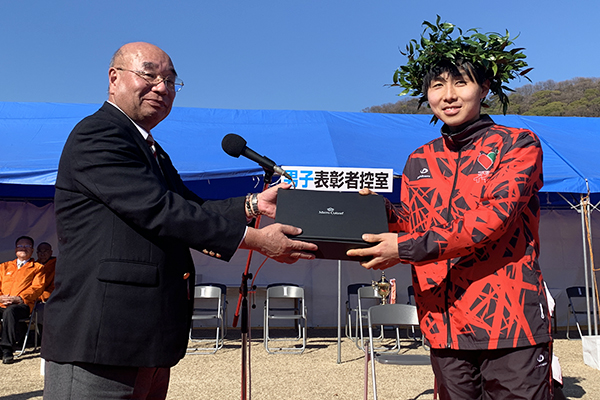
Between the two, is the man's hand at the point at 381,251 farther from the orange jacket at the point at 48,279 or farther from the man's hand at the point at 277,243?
the orange jacket at the point at 48,279

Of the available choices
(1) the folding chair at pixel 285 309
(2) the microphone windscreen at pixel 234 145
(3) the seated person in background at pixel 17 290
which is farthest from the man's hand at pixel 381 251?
(3) the seated person in background at pixel 17 290

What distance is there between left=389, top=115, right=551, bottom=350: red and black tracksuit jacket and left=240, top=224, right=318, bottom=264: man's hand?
0.43 meters

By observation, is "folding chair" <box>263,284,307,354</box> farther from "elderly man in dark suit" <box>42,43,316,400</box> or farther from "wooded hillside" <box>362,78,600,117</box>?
"wooded hillside" <box>362,78,600,117</box>

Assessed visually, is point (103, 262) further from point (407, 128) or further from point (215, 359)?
point (407, 128)

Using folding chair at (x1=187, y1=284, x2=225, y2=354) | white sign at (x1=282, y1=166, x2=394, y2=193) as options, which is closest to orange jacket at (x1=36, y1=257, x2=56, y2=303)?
folding chair at (x1=187, y1=284, x2=225, y2=354)

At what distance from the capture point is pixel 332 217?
7.14 ft

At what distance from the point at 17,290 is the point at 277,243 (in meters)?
7.06

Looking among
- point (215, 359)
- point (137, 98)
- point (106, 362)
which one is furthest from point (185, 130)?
point (106, 362)

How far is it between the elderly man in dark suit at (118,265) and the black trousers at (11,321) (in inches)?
250

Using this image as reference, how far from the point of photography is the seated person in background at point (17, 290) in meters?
7.06

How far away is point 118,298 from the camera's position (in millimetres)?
1613

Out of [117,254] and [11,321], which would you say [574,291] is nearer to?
[11,321]

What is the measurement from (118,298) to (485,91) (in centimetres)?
172

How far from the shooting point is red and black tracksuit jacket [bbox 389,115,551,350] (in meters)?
1.82
